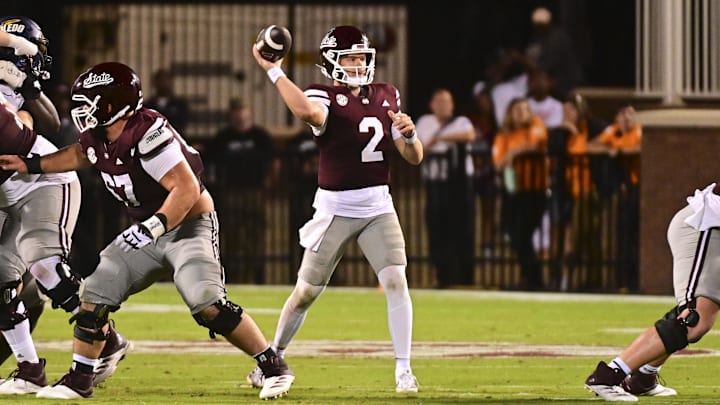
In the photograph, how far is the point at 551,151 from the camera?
63.2ft

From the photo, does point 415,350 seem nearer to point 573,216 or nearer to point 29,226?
point 29,226

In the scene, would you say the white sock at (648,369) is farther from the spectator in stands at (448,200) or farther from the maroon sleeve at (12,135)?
the spectator in stands at (448,200)

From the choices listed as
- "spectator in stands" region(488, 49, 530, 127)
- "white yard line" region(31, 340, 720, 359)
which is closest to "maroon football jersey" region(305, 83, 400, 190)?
"white yard line" region(31, 340, 720, 359)

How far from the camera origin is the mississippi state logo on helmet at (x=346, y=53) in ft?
37.7

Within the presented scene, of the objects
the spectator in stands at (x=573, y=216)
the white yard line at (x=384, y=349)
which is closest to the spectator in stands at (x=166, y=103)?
the spectator in stands at (x=573, y=216)

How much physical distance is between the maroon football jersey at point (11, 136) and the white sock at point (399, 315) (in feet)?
6.87

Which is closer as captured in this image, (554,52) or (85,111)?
(85,111)

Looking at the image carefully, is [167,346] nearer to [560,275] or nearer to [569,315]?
[569,315]

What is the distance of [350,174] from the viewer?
11.6 metres

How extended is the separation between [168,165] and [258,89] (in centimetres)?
1772

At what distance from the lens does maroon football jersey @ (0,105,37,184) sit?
1125cm

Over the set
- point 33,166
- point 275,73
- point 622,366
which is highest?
point 275,73

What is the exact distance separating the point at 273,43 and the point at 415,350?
12.1 ft

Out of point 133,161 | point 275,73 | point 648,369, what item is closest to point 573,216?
point 648,369
